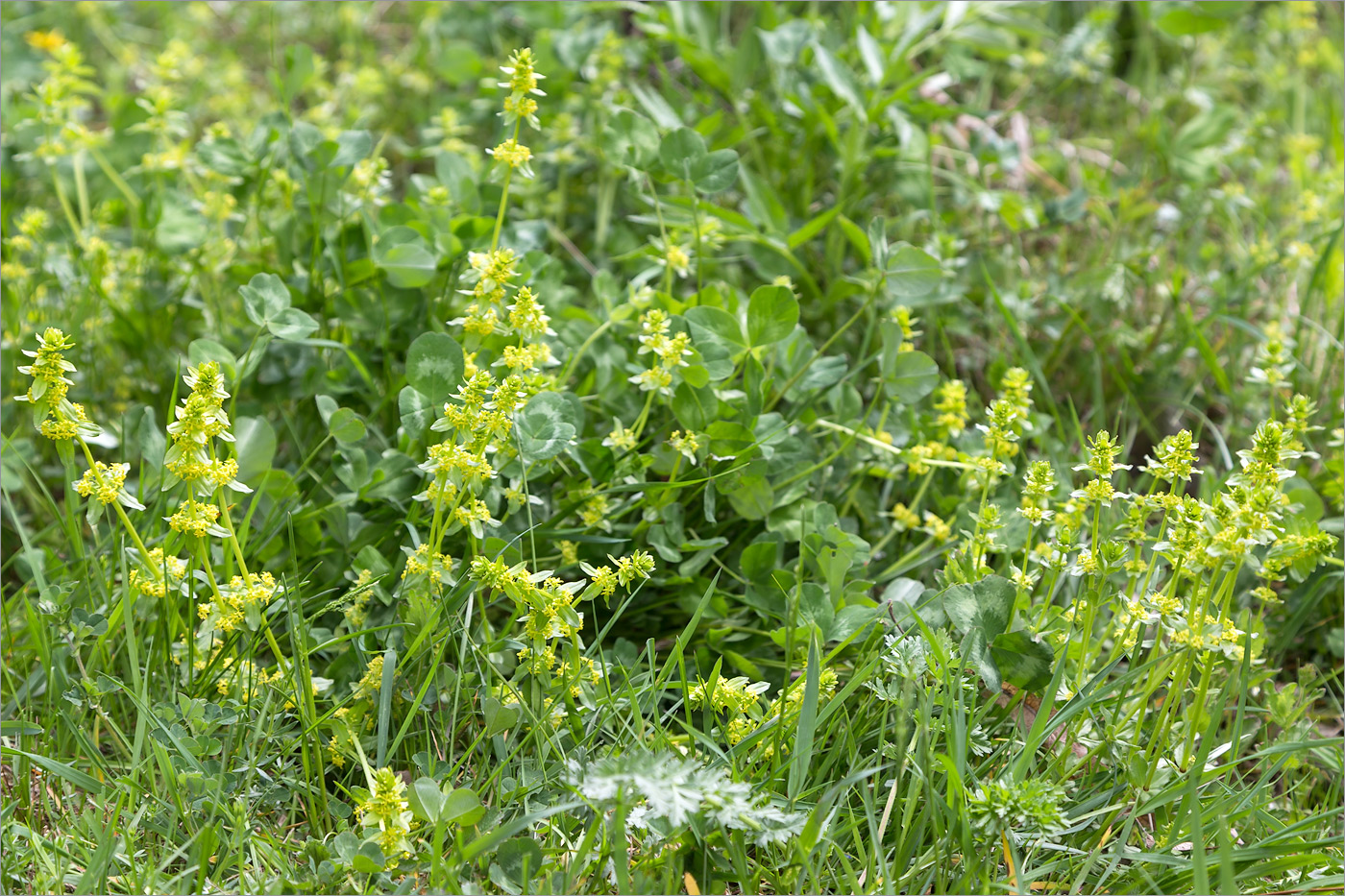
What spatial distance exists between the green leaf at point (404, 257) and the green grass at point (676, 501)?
0.7 inches

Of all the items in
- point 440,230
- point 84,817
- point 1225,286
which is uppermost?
point 440,230

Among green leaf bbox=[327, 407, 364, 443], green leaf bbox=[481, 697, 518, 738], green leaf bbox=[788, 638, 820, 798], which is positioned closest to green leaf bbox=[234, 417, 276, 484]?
green leaf bbox=[327, 407, 364, 443]

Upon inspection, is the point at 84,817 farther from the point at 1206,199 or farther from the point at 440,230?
the point at 1206,199

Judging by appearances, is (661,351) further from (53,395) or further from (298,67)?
(298,67)

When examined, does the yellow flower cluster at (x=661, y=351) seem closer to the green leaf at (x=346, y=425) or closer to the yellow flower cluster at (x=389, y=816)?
the green leaf at (x=346, y=425)

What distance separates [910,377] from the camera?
77.7 inches

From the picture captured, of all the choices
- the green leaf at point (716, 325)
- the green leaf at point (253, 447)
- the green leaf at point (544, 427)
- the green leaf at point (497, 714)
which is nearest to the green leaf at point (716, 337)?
the green leaf at point (716, 325)

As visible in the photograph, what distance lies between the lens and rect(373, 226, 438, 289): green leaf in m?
2.01

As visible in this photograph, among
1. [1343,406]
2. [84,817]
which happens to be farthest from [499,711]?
[1343,406]

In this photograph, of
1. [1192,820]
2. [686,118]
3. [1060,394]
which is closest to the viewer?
[1192,820]

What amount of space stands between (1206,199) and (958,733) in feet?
7.01

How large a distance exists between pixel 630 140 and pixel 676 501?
2.46ft

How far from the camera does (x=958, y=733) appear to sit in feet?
4.73

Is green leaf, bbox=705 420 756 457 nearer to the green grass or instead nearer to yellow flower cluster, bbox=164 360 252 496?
the green grass
